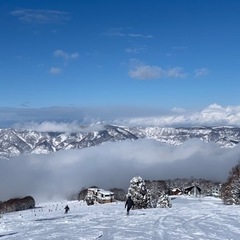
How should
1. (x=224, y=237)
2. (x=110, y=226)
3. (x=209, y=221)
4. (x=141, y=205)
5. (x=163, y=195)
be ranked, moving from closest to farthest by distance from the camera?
(x=224, y=237), (x=110, y=226), (x=209, y=221), (x=141, y=205), (x=163, y=195)

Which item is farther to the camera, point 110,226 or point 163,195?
point 163,195

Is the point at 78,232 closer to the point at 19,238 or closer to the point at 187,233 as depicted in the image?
the point at 19,238

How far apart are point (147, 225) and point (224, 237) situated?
24.9ft

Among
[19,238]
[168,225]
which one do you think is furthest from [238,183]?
[19,238]

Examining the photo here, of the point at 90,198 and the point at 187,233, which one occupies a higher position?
the point at 187,233

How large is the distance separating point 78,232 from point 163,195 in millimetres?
52635

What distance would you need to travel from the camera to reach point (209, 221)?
3316 centimetres

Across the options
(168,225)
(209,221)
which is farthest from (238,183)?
(168,225)

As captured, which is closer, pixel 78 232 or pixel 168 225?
pixel 78 232

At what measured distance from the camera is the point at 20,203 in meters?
178

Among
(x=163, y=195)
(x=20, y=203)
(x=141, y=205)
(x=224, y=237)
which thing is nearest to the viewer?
(x=224, y=237)

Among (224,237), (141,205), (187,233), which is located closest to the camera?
(224,237)

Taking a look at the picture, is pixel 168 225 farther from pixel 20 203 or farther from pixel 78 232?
pixel 20 203

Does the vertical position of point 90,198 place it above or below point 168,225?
below
